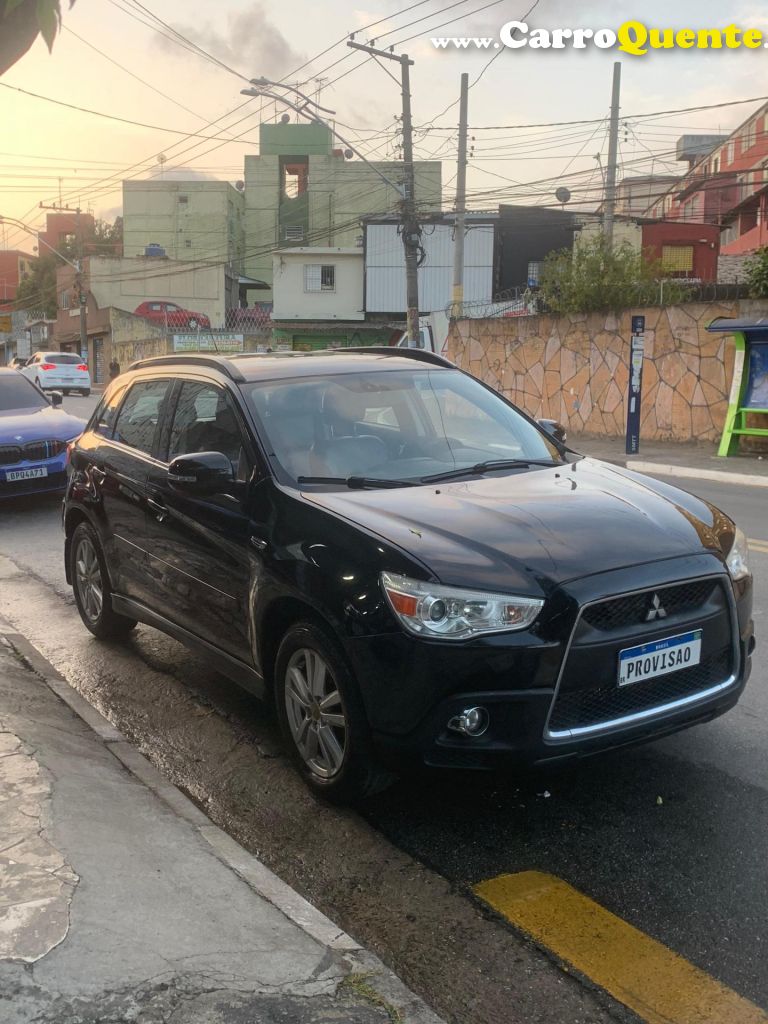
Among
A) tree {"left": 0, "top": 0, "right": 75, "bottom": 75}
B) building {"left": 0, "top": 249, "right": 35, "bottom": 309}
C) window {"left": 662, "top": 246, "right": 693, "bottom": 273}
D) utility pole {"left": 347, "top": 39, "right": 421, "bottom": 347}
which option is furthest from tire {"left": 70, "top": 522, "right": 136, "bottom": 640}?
building {"left": 0, "top": 249, "right": 35, "bottom": 309}

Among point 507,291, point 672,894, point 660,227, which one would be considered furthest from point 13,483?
point 660,227

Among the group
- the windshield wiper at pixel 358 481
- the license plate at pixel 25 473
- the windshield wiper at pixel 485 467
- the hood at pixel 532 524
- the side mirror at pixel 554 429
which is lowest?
the license plate at pixel 25 473

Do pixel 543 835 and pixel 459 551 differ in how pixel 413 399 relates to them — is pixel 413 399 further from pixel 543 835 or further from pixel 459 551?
pixel 543 835

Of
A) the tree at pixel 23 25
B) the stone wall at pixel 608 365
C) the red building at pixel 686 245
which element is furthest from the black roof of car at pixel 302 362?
the red building at pixel 686 245

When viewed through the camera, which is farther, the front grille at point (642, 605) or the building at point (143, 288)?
the building at point (143, 288)

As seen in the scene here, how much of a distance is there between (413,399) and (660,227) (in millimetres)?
41148

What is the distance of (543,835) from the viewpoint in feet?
11.7

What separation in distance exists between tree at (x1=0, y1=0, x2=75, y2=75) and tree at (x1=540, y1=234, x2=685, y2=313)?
18554mm

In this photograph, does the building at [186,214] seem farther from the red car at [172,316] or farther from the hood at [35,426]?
the hood at [35,426]

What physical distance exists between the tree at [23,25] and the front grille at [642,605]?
Result: 2.24 meters

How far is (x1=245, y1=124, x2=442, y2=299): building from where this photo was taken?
209 feet

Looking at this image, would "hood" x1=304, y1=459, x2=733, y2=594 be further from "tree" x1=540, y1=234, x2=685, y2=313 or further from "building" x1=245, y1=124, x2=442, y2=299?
"building" x1=245, y1=124, x2=442, y2=299

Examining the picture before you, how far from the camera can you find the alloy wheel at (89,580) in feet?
19.5

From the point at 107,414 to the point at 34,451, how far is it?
501 cm
